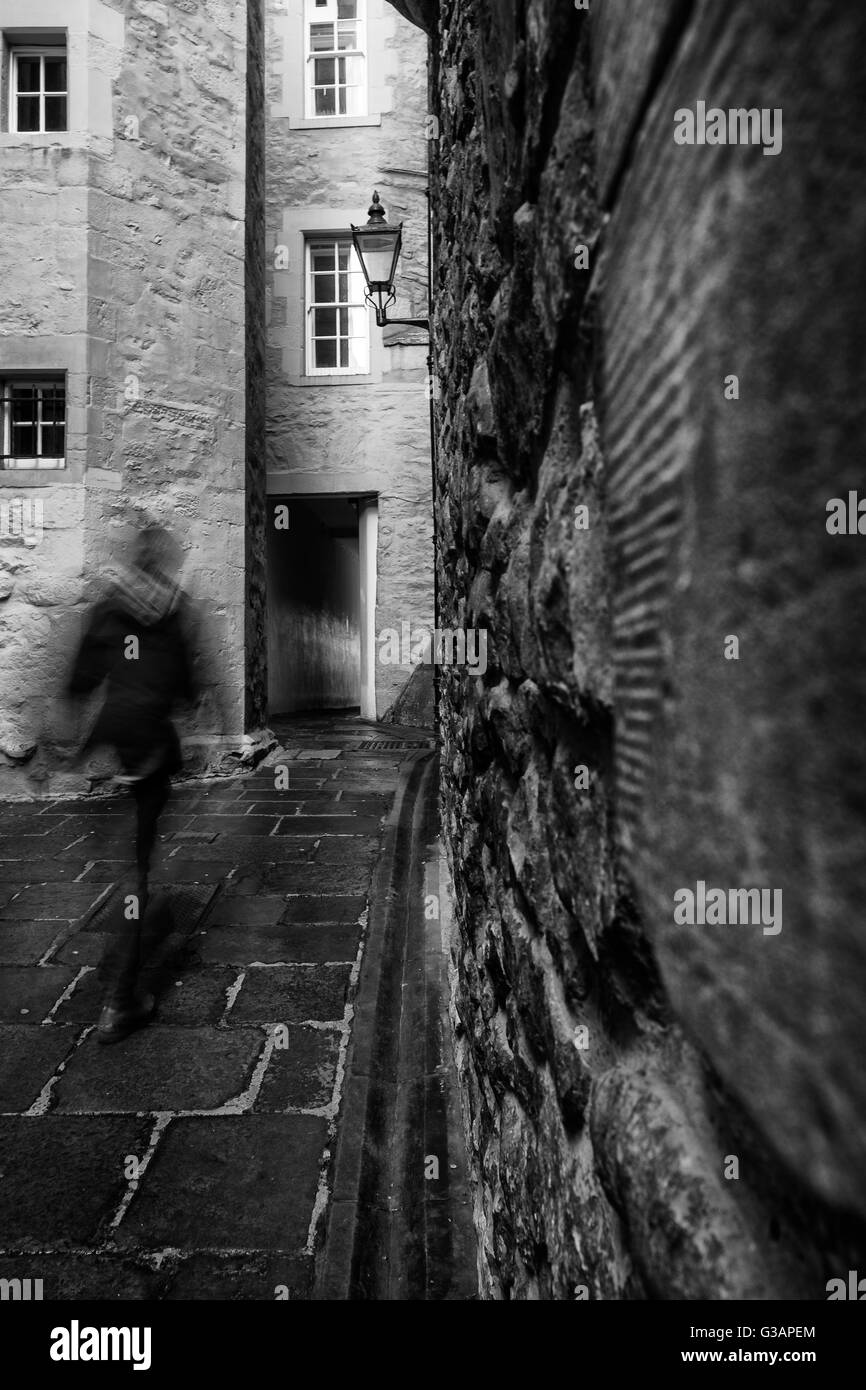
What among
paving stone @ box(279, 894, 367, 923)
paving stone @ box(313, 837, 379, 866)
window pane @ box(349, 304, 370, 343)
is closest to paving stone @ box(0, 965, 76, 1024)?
paving stone @ box(279, 894, 367, 923)

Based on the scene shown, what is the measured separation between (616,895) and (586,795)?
15 centimetres

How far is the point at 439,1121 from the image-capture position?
248 centimetres

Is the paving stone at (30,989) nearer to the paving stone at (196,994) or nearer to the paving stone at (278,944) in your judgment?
the paving stone at (196,994)

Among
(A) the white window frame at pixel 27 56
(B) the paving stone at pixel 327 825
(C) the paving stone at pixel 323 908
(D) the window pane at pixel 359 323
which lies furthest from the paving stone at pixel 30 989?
(D) the window pane at pixel 359 323

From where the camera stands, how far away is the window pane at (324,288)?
10891mm

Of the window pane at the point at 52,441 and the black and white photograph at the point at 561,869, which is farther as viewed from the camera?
the window pane at the point at 52,441

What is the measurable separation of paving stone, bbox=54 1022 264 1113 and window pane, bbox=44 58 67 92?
24.7ft

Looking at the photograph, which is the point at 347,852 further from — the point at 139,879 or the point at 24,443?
the point at 24,443

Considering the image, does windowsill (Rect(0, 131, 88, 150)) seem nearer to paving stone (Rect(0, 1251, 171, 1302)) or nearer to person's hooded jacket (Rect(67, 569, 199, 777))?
person's hooded jacket (Rect(67, 569, 199, 777))

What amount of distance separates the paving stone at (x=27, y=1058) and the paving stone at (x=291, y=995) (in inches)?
21.0

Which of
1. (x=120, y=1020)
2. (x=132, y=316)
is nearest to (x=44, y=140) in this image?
(x=132, y=316)

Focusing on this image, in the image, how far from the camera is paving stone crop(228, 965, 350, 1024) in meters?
3.15

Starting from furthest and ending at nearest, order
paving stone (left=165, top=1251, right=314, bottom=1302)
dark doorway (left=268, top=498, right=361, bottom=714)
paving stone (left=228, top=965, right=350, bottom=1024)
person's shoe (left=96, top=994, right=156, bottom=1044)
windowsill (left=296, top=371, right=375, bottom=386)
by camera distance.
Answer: dark doorway (left=268, top=498, right=361, bottom=714)
windowsill (left=296, top=371, right=375, bottom=386)
paving stone (left=228, top=965, right=350, bottom=1024)
person's shoe (left=96, top=994, right=156, bottom=1044)
paving stone (left=165, top=1251, right=314, bottom=1302)
